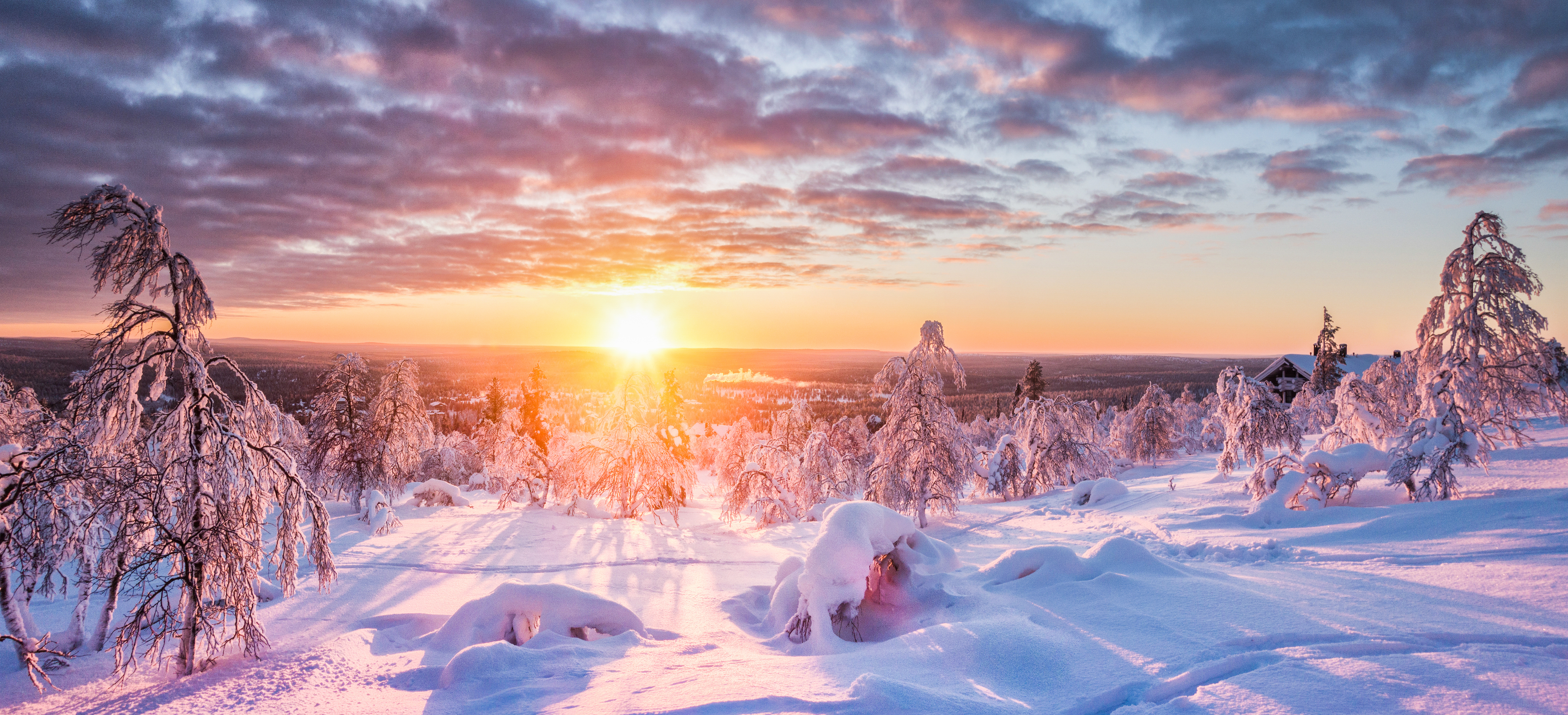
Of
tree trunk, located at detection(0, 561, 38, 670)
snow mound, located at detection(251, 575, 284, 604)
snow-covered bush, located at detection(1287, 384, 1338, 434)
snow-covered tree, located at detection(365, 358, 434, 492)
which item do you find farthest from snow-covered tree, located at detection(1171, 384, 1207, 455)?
tree trunk, located at detection(0, 561, 38, 670)

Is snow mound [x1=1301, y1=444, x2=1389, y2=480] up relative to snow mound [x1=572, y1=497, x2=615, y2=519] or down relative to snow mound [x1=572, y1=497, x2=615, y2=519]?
up

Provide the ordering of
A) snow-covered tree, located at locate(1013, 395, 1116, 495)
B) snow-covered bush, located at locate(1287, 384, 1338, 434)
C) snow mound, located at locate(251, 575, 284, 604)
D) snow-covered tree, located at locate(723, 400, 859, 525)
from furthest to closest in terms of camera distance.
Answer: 1. snow-covered bush, located at locate(1287, 384, 1338, 434)
2. snow-covered tree, located at locate(1013, 395, 1116, 495)
3. snow-covered tree, located at locate(723, 400, 859, 525)
4. snow mound, located at locate(251, 575, 284, 604)

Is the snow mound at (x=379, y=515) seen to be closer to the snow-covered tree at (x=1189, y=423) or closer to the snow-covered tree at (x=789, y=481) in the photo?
the snow-covered tree at (x=789, y=481)

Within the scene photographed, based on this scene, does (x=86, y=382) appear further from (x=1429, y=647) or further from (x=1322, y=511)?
(x=1322, y=511)

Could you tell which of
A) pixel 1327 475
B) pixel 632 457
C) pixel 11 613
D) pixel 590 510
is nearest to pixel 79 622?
pixel 11 613

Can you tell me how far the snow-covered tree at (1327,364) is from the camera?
1776 inches

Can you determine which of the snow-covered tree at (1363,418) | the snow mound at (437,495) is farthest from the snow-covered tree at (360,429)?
the snow-covered tree at (1363,418)

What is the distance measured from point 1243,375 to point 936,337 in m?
14.0

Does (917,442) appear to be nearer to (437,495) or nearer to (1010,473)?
(1010,473)

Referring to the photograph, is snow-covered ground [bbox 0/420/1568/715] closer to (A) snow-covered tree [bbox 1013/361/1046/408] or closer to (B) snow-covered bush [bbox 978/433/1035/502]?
(B) snow-covered bush [bbox 978/433/1035/502]

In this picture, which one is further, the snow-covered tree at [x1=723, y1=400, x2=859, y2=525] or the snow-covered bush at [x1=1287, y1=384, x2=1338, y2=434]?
the snow-covered bush at [x1=1287, y1=384, x2=1338, y2=434]

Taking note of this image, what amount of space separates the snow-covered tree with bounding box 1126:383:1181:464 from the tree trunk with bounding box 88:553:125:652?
46203 millimetres

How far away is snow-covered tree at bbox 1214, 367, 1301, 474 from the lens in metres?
22.2

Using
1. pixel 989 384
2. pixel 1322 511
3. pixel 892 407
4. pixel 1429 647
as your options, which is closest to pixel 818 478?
pixel 892 407
